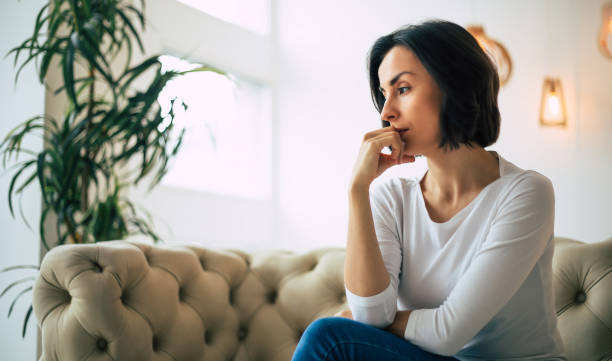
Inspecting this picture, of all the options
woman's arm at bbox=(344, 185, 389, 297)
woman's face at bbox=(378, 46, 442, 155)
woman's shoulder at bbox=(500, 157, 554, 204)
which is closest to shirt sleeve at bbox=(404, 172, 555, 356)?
woman's shoulder at bbox=(500, 157, 554, 204)

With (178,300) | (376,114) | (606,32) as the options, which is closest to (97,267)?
(178,300)

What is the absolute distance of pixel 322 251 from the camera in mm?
1882

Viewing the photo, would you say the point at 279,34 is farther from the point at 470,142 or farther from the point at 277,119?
the point at 470,142

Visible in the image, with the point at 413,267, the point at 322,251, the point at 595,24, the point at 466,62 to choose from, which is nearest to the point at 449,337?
the point at 413,267

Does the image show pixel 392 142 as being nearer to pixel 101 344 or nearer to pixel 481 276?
pixel 481 276

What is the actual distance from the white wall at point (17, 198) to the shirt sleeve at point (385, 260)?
1705mm

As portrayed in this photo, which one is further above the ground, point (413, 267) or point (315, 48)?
point (315, 48)

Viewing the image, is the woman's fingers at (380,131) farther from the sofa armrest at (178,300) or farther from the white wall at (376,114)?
the white wall at (376,114)

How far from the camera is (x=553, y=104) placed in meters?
3.31

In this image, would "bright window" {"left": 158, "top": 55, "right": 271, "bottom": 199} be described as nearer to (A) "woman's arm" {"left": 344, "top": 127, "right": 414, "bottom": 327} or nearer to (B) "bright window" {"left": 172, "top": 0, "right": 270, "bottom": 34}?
(B) "bright window" {"left": 172, "top": 0, "right": 270, "bottom": 34}

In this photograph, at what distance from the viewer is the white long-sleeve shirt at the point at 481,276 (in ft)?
3.56

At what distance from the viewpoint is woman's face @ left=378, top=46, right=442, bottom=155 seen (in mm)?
1202

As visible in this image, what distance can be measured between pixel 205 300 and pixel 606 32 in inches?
108

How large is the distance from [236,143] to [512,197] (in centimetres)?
382
